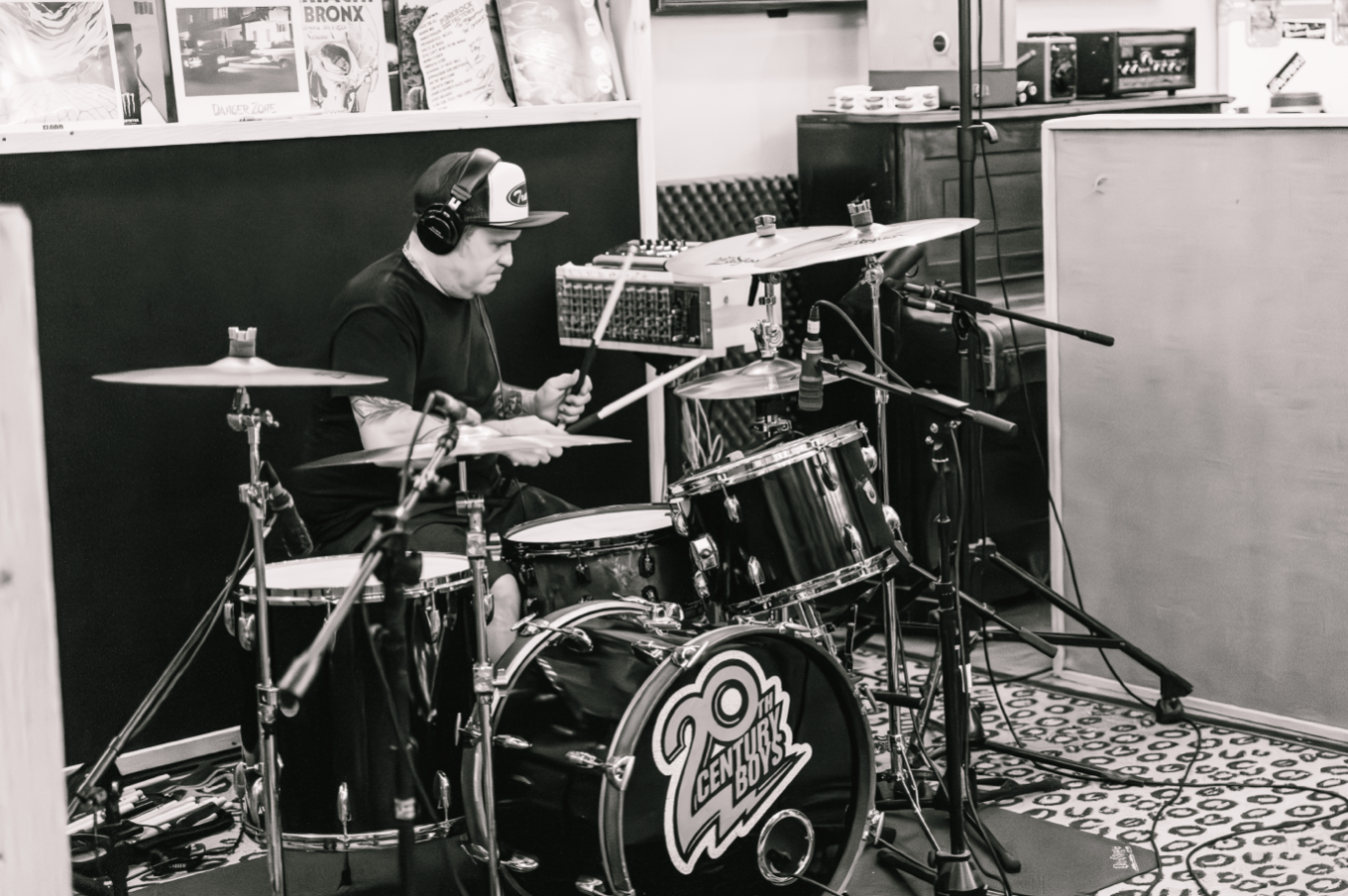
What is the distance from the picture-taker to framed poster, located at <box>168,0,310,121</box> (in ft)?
12.8

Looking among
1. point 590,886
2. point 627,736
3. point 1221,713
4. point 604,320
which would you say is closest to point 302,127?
point 604,320

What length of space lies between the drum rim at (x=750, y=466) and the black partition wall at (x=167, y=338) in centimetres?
145

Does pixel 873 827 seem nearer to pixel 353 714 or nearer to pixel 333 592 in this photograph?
pixel 353 714

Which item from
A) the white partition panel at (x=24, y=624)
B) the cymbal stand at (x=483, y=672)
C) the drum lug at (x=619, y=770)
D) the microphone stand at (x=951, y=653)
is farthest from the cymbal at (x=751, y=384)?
the white partition panel at (x=24, y=624)

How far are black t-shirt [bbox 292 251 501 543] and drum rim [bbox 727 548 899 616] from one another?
948 mm

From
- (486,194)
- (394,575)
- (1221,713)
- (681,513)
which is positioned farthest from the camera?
(1221,713)

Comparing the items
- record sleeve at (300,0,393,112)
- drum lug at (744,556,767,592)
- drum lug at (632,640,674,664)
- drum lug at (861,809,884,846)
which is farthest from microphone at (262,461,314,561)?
record sleeve at (300,0,393,112)

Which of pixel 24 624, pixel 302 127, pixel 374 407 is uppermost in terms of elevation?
pixel 302 127

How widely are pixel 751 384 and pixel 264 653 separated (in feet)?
3.81

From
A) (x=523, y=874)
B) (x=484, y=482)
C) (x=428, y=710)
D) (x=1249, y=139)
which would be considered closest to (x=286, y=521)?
(x=428, y=710)

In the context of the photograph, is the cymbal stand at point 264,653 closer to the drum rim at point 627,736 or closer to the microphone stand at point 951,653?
the drum rim at point 627,736

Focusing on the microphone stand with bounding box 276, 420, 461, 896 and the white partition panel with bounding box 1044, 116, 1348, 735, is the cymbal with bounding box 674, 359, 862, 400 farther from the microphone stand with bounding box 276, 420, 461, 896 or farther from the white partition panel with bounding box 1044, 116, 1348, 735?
the white partition panel with bounding box 1044, 116, 1348, 735

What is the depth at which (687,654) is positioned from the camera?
2.70 meters

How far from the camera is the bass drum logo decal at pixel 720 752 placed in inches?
106
